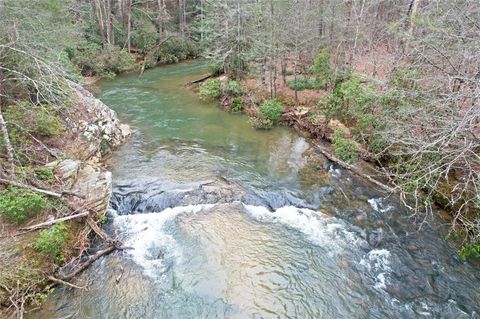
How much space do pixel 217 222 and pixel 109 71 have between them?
19.1 m

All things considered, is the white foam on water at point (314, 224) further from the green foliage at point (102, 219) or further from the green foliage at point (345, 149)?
the green foliage at point (102, 219)

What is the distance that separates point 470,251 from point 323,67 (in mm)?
9990

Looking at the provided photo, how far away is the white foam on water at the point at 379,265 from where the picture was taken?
7629 millimetres

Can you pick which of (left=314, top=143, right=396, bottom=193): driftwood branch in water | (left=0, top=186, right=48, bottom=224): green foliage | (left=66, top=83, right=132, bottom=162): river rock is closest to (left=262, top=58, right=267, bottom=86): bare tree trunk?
(left=314, top=143, right=396, bottom=193): driftwood branch in water

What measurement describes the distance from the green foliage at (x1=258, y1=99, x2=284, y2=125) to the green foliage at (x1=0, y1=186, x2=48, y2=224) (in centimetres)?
1021

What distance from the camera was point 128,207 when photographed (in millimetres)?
10070

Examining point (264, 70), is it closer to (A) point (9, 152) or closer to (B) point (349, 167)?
(B) point (349, 167)

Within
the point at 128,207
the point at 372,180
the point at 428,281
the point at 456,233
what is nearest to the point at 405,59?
the point at 372,180

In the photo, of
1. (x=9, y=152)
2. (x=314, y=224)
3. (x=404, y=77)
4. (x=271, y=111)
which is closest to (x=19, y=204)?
(x=9, y=152)

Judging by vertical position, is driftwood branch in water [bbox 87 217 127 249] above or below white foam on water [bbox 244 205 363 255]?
above

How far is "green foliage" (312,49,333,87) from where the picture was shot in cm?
1538

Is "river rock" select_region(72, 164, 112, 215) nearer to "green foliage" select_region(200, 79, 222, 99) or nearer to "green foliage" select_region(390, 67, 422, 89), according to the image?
"green foliage" select_region(390, 67, 422, 89)

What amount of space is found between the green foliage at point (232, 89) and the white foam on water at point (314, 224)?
9.93m

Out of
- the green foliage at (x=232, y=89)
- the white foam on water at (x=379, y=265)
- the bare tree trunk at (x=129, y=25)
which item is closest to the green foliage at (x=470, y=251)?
the white foam on water at (x=379, y=265)
